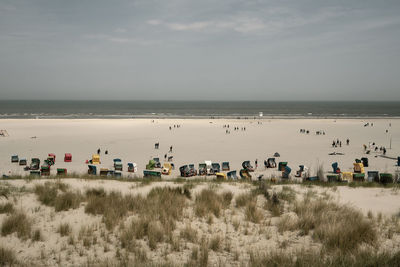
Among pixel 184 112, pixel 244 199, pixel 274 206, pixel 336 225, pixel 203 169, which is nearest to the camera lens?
pixel 336 225

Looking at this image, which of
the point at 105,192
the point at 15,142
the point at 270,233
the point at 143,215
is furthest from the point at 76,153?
the point at 270,233

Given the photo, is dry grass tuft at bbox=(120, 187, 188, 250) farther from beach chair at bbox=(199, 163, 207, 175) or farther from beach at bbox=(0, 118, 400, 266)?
beach chair at bbox=(199, 163, 207, 175)

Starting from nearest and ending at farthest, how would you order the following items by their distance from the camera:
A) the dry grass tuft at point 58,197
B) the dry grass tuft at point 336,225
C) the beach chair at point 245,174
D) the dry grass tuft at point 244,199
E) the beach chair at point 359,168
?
the dry grass tuft at point 336,225 → the dry grass tuft at point 58,197 → the dry grass tuft at point 244,199 → the beach chair at point 245,174 → the beach chair at point 359,168

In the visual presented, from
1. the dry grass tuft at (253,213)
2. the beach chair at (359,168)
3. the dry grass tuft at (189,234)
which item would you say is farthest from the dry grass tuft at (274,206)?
the beach chair at (359,168)

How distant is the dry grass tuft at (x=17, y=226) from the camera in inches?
195

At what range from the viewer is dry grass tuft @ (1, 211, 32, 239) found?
16.2ft

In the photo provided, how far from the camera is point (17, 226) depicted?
201 inches

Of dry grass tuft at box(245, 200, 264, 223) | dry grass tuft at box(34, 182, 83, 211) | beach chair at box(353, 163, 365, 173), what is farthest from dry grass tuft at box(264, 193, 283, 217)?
beach chair at box(353, 163, 365, 173)

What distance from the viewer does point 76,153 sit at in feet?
84.3

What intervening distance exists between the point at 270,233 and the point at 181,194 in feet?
8.70

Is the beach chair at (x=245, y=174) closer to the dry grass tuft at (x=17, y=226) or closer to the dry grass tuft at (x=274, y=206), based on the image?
the dry grass tuft at (x=274, y=206)

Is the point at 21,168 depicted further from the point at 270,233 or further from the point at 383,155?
the point at 383,155

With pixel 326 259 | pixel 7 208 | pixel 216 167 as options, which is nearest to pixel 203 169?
pixel 216 167

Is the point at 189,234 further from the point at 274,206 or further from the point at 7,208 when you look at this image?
the point at 7,208
